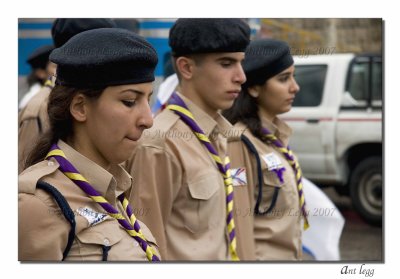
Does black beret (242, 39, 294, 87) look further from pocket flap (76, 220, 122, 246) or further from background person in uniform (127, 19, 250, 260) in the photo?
pocket flap (76, 220, 122, 246)

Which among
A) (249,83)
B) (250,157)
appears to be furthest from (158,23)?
(250,157)

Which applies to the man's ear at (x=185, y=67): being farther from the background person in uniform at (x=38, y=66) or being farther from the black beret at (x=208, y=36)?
the background person in uniform at (x=38, y=66)

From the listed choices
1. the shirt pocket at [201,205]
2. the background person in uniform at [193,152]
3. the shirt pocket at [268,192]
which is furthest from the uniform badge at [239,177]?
the shirt pocket at [201,205]

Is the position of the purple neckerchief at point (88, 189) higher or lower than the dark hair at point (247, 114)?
lower

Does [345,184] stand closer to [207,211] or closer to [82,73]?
[207,211]

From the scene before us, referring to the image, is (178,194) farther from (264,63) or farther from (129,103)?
(264,63)

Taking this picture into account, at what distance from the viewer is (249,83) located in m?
4.70

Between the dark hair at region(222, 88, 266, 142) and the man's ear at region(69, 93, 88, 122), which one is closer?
the man's ear at region(69, 93, 88, 122)

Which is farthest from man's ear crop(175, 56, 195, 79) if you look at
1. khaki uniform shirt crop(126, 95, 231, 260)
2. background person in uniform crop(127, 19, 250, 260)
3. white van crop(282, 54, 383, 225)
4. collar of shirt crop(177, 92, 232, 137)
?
white van crop(282, 54, 383, 225)

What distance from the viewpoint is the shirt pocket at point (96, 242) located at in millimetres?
2354

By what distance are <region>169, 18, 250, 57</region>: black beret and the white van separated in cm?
537

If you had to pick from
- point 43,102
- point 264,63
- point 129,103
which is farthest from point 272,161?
point 129,103

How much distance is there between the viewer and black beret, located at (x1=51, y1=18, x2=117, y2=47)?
420 centimetres

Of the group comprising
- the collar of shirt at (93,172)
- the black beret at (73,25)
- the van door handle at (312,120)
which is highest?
the black beret at (73,25)
